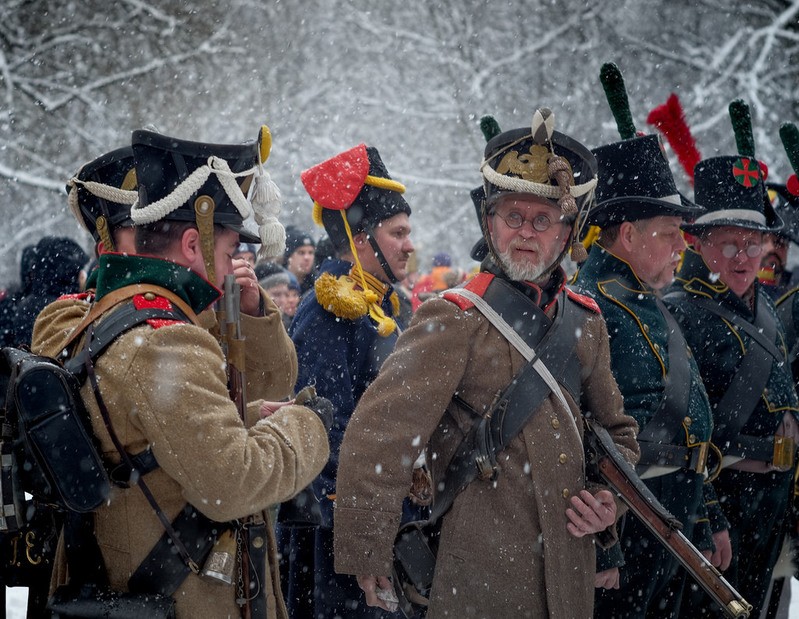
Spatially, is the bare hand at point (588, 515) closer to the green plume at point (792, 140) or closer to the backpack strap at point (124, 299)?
the backpack strap at point (124, 299)

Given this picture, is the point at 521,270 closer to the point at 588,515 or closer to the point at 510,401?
the point at 510,401

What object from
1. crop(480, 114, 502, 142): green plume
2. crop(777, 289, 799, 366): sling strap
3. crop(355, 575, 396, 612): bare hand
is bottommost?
crop(777, 289, 799, 366): sling strap

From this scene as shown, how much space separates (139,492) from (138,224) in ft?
2.33

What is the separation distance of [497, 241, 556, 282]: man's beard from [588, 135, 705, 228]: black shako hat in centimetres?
118

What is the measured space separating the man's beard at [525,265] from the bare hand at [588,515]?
68 centimetres

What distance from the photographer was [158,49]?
16188mm

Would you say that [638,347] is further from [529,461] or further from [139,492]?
[139,492]

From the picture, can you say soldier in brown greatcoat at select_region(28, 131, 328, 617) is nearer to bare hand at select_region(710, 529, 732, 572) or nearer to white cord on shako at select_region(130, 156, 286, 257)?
white cord on shako at select_region(130, 156, 286, 257)

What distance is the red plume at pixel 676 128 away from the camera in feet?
16.3

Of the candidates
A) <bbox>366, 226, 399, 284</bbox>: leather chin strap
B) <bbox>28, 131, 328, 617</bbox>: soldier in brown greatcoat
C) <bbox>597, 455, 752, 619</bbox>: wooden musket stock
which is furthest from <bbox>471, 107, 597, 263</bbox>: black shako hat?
<bbox>366, 226, 399, 284</bbox>: leather chin strap

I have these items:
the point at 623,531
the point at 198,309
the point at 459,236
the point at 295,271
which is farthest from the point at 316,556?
the point at 459,236

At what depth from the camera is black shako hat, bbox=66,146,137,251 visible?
9.58 feet

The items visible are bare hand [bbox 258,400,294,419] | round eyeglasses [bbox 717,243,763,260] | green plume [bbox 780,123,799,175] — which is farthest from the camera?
green plume [bbox 780,123,799,175]

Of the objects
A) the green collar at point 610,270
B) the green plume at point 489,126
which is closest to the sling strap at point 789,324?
the green collar at point 610,270
